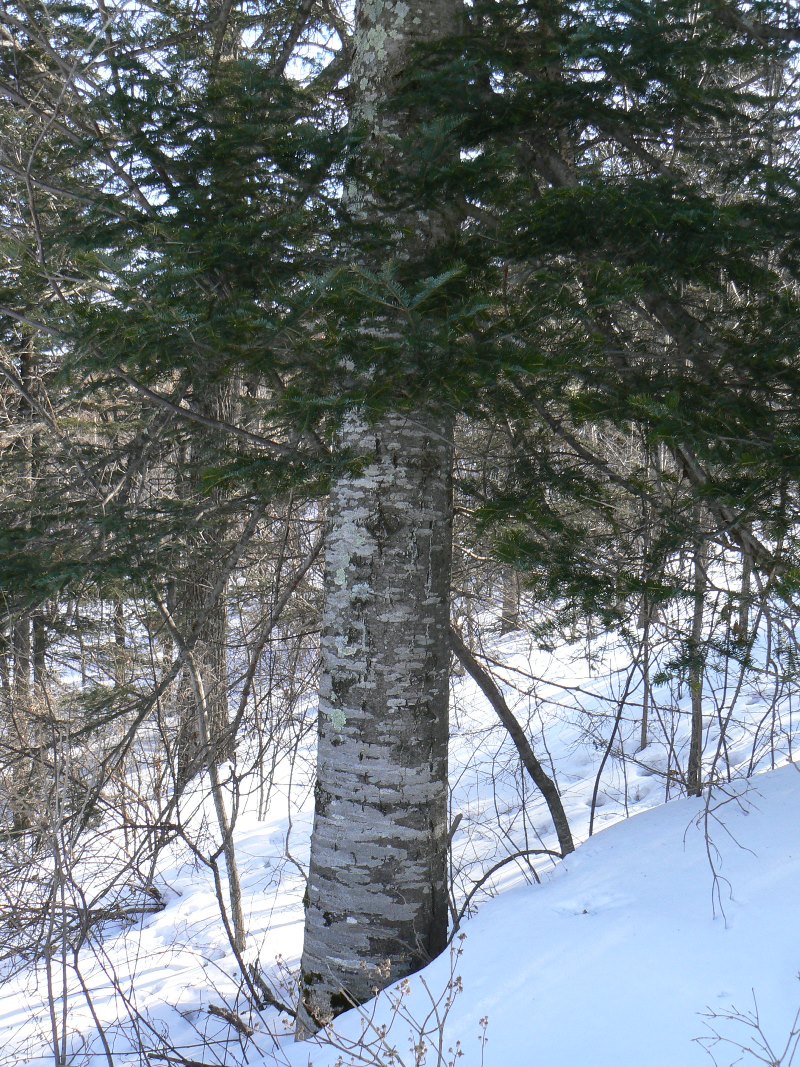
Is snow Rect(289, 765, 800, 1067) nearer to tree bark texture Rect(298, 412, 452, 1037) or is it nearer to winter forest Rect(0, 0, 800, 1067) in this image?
winter forest Rect(0, 0, 800, 1067)

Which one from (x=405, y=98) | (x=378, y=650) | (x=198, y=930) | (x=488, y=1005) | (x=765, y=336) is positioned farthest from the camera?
(x=198, y=930)

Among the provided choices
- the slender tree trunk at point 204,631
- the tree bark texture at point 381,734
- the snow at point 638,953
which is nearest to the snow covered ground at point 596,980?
the snow at point 638,953

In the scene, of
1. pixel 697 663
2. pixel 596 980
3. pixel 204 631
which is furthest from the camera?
pixel 204 631

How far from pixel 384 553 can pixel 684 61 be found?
2103 millimetres

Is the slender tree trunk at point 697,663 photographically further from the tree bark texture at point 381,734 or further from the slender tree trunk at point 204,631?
the slender tree trunk at point 204,631

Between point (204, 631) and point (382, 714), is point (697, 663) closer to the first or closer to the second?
point (382, 714)

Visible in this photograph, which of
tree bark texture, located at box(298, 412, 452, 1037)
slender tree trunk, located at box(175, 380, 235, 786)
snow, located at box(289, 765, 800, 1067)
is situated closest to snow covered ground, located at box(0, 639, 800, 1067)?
snow, located at box(289, 765, 800, 1067)

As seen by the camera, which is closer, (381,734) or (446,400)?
(446,400)

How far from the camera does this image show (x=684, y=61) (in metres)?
2.88

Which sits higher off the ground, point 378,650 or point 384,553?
point 384,553

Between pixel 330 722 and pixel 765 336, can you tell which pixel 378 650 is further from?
pixel 765 336

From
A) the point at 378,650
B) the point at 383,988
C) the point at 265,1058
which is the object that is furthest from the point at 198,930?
the point at 378,650

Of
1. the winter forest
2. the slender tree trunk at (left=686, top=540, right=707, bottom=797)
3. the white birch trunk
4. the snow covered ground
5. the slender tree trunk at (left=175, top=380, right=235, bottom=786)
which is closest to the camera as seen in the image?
the snow covered ground

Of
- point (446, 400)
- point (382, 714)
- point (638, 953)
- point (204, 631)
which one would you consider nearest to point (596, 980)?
point (638, 953)
